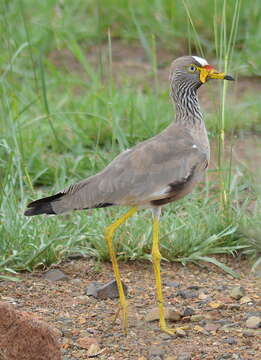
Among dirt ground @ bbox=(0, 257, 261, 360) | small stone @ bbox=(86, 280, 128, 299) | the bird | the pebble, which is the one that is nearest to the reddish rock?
dirt ground @ bbox=(0, 257, 261, 360)

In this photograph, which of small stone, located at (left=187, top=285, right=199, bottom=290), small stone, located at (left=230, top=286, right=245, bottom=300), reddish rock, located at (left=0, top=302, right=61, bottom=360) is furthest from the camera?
small stone, located at (left=187, top=285, right=199, bottom=290)

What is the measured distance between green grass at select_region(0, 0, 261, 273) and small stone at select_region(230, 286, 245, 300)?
13.6 inches

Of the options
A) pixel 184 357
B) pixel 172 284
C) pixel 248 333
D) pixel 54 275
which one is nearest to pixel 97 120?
pixel 54 275

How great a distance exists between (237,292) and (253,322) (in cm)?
39

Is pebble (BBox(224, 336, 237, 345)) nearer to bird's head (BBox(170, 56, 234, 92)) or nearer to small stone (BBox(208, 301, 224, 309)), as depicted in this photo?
small stone (BBox(208, 301, 224, 309))

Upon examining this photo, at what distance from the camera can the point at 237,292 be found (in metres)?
4.54

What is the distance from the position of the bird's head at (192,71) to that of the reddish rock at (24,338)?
5.48 ft

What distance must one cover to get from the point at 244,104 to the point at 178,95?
1.83 meters

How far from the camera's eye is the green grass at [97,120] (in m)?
4.97

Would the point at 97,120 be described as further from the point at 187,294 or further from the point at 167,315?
the point at 167,315

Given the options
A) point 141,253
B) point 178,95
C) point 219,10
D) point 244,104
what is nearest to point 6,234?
point 141,253

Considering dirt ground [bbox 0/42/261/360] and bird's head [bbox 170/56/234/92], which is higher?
bird's head [bbox 170/56/234/92]

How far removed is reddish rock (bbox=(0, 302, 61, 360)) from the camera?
3.45m

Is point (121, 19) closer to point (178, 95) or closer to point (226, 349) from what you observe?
point (178, 95)
